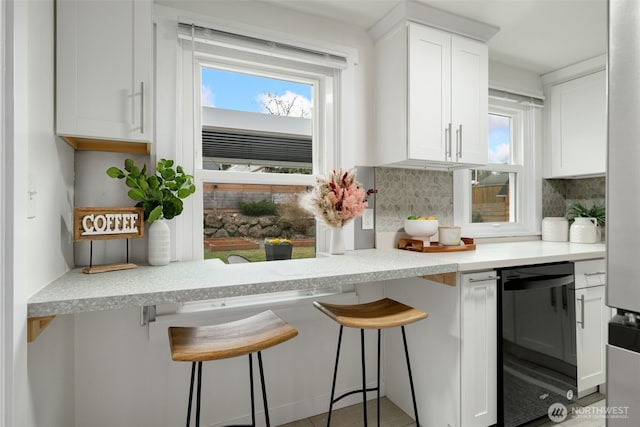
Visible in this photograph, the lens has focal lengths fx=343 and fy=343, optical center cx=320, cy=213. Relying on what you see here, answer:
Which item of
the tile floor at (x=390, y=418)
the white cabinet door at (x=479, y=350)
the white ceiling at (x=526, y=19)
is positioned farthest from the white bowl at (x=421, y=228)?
the white ceiling at (x=526, y=19)

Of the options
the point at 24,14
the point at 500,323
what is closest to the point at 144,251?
the point at 24,14

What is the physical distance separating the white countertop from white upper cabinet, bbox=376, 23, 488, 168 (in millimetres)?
661

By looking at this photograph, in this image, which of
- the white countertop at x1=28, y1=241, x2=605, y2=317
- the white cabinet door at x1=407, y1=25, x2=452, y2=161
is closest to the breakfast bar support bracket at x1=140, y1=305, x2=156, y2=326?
the white countertop at x1=28, y1=241, x2=605, y2=317

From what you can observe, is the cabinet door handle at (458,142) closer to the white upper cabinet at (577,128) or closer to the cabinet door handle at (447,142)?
the cabinet door handle at (447,142)

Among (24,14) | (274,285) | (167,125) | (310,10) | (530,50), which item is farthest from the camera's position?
(530,50)

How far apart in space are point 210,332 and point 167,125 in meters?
1.08

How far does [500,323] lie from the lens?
1829 millimetres

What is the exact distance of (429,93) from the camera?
2129mm

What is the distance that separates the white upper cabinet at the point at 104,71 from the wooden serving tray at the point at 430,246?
5.38 feet

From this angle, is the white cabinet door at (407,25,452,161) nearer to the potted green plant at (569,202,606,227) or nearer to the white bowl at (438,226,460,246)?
the white bowl at (438,226,460,246)

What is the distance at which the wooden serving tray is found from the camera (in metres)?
2.18

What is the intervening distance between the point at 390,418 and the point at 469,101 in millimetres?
2062

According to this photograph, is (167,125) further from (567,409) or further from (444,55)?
(567,409)

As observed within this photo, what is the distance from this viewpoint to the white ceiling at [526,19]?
2.07m
